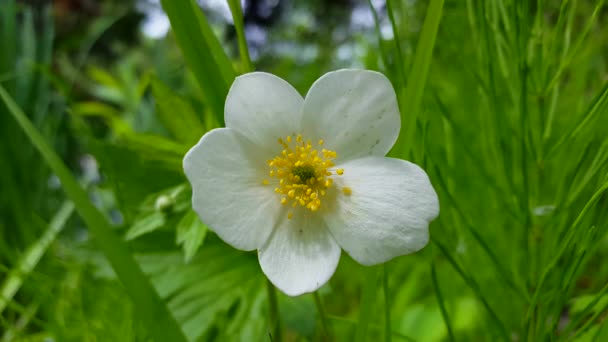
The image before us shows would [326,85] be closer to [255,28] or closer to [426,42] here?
[426,42]

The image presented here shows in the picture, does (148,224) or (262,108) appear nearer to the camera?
(262,108)

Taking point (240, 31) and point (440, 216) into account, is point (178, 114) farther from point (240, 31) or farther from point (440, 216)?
point (440, 216)

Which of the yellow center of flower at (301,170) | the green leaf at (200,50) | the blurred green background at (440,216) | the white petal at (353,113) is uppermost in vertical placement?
the green leaf at (200,50)

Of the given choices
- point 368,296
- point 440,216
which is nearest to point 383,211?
point 368,296

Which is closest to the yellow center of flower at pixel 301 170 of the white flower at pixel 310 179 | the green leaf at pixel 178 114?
the white flower at pixel 310 179

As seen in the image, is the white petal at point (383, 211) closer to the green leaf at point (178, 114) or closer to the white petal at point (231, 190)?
the white petal at point (231, 190)

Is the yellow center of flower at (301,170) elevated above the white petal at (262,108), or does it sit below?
below

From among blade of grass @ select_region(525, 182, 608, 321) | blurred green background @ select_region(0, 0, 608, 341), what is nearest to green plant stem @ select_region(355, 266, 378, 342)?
blurred green background @ select_region(0, 0, 608, 341)
